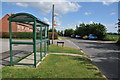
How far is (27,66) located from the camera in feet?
18.2

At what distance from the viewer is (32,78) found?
4105 mm

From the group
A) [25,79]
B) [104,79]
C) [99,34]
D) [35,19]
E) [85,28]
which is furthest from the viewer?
[85,28]

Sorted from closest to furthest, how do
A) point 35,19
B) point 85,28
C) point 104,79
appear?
point 104,79 → point 35,19 → point 85,28

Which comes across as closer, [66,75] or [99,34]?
[66,75]

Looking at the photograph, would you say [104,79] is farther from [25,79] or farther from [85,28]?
[85,28]

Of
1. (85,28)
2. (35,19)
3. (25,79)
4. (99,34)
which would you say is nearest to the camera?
(25,79)

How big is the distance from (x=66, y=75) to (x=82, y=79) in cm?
68

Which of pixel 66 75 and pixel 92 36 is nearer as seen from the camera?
pixel 66 75

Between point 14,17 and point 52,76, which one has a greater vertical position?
point 14,17

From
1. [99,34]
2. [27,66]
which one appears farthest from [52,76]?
[99,34]

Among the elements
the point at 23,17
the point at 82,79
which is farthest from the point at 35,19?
the point at 82,79

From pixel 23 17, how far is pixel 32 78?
117 inches

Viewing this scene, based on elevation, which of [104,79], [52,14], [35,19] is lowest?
[104,79]

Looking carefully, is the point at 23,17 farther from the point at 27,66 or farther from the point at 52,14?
the point at 52,14
